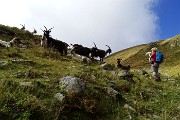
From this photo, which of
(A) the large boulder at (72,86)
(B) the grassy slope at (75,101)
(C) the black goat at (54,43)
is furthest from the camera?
(C) the black goat at (54,43)

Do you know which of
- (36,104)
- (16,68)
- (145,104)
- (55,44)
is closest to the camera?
(36,104)

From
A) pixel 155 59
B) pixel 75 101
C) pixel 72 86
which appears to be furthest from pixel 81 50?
pixel 75 101

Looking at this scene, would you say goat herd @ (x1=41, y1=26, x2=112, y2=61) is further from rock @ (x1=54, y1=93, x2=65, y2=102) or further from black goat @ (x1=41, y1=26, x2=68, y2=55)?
rock @ (x1=54, y1=93, x2=65, y2=102)

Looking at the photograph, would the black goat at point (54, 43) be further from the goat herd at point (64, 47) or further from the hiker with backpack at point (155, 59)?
the hiker with backpack at point (155, 59)

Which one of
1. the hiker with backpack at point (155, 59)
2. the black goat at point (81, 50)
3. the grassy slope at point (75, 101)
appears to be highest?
the black goat at point (81, 50)

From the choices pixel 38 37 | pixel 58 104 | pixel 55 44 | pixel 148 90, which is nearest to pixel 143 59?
pixel 38 37

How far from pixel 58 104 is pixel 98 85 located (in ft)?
11.5

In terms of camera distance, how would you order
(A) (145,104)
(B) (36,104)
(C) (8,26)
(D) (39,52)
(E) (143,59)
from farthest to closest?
(E) (143,59) → (C) (8,26) → (D) (39,52) → (A) (145,104) → (B) (36,104)

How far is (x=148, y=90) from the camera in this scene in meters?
17.0

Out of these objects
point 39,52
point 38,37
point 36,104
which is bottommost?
point 36,104

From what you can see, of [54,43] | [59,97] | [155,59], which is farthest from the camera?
[54,43]

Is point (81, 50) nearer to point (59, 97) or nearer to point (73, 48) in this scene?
point (73, 48)

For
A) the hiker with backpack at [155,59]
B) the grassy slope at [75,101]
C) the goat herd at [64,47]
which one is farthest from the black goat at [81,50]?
the grassy slope at [75,101]

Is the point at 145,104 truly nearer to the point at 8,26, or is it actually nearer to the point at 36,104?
the point at 36,104
